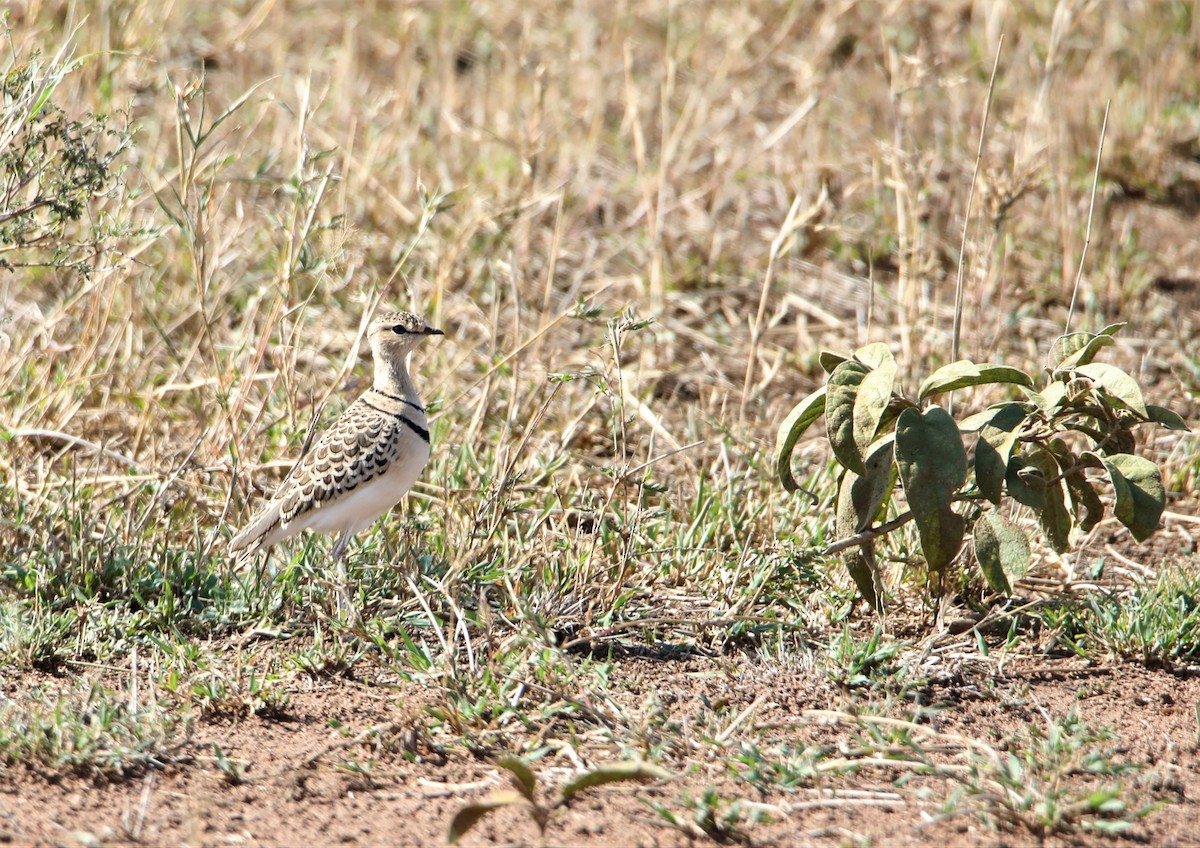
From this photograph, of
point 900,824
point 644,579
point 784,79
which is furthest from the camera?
point 784,79

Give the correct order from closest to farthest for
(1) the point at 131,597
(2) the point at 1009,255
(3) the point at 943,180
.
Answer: (1) the point at 131,597, (2) the point at 1009,255, (3) the point at 943,180

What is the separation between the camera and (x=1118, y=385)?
3.59m

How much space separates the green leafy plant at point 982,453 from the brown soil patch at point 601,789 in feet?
1.39

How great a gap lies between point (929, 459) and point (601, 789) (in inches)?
49.1

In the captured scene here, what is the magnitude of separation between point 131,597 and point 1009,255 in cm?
452

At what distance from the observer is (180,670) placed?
3.84 m

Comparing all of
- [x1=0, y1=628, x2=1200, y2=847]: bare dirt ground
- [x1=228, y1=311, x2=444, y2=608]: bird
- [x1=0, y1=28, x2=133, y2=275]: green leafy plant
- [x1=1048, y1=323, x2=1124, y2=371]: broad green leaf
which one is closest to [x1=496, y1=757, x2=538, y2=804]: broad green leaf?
[x1=0, y1=628, x2=1200, y2=847]: bare dirt ground

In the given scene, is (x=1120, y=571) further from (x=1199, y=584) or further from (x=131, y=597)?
(x=131, y=597)

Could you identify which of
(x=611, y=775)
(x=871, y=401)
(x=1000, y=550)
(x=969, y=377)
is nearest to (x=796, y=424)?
(x=871, y=401)

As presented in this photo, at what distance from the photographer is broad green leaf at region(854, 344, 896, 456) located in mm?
3629

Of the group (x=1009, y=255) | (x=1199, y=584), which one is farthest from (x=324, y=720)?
A: (x=1009, y=255)

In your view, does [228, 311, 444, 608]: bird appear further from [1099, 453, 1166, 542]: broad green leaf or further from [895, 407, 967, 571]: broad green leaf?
[1099, 453, 1166, 542]: broad green leaf

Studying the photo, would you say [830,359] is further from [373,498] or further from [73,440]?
[73,440]

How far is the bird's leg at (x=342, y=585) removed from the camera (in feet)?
13.3
